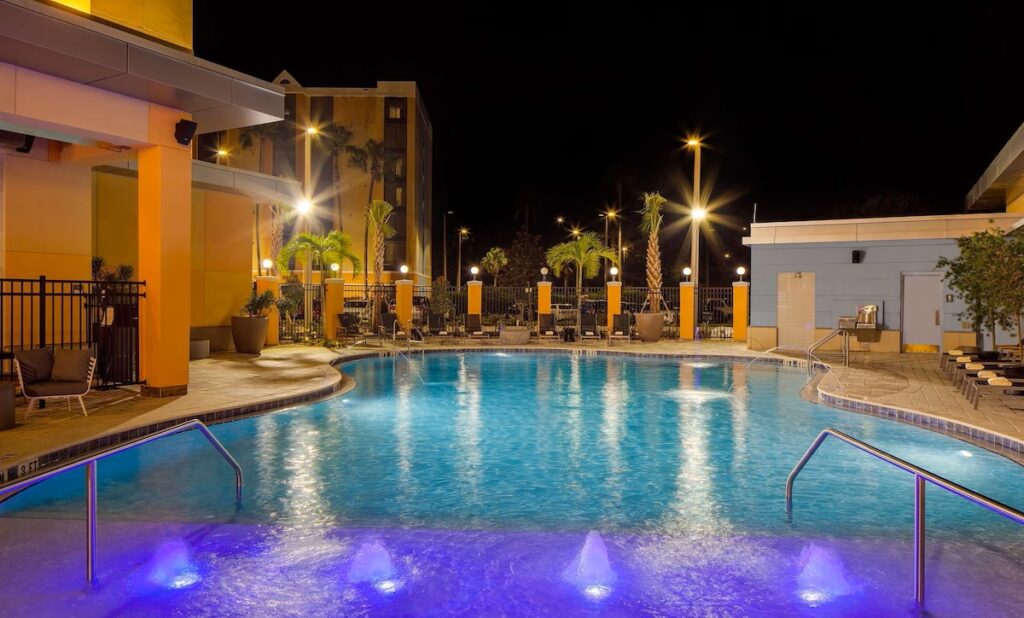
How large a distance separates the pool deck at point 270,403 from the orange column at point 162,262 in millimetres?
467

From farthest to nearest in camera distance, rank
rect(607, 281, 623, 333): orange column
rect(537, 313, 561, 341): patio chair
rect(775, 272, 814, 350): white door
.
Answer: rect(607, 281, 623, 333): orange column, rect(537, 313, 561, 341): patio chair, rect(775, 272, 814, 350): white door

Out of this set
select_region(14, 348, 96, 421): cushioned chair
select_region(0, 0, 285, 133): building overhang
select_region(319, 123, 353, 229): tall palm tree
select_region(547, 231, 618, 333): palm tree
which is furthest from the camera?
select_region(319, 123, 353, 229): tall palm tree

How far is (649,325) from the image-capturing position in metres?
22.5

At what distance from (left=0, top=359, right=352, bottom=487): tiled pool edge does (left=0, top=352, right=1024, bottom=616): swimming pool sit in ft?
0.86

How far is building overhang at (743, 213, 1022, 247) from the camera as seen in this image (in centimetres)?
1753

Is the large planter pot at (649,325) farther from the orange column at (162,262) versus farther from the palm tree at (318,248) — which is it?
the orange column at (162,262)

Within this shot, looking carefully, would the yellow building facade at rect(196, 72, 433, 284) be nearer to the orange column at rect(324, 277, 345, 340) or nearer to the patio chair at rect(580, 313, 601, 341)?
the orange column at rect(324, 277, 345, 340)

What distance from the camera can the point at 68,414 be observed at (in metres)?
8.48

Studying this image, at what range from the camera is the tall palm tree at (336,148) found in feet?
173

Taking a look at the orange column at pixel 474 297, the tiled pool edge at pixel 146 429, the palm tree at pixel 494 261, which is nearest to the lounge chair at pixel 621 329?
the orange column at pixel 474 297

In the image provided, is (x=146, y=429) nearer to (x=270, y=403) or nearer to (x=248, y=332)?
(x=270, y=403)

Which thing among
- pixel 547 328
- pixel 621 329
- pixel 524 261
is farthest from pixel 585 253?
pixel 524 261

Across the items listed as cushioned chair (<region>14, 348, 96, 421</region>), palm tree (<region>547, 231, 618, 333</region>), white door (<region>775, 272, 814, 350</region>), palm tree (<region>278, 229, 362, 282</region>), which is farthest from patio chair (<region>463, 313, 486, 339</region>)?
cushioned chair (<region>14, 348, 96, 421</region>)

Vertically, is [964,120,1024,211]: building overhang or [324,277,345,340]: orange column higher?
[964,120,1024,211]: building overhang
